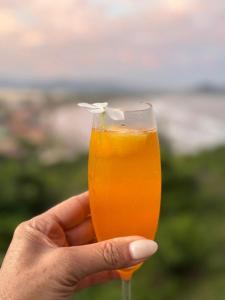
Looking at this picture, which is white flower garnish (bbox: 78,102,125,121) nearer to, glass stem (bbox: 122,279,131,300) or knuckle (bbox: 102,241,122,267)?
knuckle (bbox: 102,241,122,267)

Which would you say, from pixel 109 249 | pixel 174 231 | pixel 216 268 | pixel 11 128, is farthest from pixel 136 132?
pixel 11 128

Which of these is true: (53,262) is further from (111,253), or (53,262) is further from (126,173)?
(126,173)

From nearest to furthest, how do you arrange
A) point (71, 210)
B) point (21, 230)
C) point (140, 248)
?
point (140, 248) < point (21, 230) < point (71, 210)

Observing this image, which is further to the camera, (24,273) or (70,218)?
(70,218)

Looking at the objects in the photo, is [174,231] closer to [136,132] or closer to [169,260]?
[169,260]

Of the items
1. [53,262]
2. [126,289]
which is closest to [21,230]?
[53,262]

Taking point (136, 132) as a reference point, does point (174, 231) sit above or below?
below

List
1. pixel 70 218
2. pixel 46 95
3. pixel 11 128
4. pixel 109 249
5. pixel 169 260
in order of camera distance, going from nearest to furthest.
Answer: pixel 109 249, pixel 70 218, pixel 169 260, pixel 11 128, pixel 46 95
